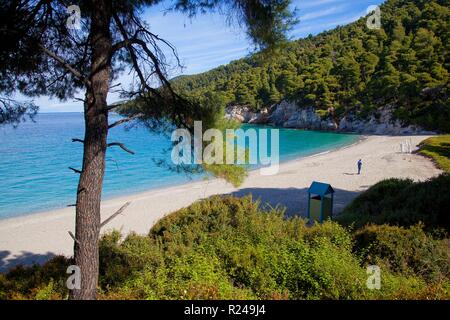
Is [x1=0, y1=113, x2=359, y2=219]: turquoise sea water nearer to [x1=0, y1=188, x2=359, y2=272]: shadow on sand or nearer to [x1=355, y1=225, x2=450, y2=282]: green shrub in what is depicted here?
[x1=0, y1=188, x2=359, y2=272]: shadow on sand

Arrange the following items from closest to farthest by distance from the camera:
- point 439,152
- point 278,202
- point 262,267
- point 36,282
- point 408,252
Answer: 1. point 36,282
2. point 262,267
3. point 408,252
4. point 278,202
5. point 439,152

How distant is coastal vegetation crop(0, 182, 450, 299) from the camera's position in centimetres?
405

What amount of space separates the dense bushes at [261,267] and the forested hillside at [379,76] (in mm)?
29258

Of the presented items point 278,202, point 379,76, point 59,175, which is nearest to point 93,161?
point 278,202

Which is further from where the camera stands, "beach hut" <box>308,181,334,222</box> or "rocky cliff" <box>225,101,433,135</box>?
"rocky cliff" <box>225,101,433,135</box>

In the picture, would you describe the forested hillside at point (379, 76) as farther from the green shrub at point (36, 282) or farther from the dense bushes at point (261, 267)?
the green shrub at point (36, 282)

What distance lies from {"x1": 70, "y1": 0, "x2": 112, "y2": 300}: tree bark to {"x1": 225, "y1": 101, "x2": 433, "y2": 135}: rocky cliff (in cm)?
3575

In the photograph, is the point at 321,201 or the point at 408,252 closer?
the point at 408,252

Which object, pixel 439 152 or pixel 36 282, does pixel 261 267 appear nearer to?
pixel 36 282

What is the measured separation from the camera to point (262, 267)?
4.95 metres

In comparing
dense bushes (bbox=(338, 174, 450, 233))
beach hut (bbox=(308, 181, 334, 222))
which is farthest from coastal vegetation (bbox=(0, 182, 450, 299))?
beach hut (bbox=(308, 181, 334, 222))

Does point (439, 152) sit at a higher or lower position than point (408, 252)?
higher

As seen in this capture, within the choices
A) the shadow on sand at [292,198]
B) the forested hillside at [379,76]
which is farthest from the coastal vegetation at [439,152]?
the shadow on sand at [292,198]

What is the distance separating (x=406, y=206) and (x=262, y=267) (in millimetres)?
6168
